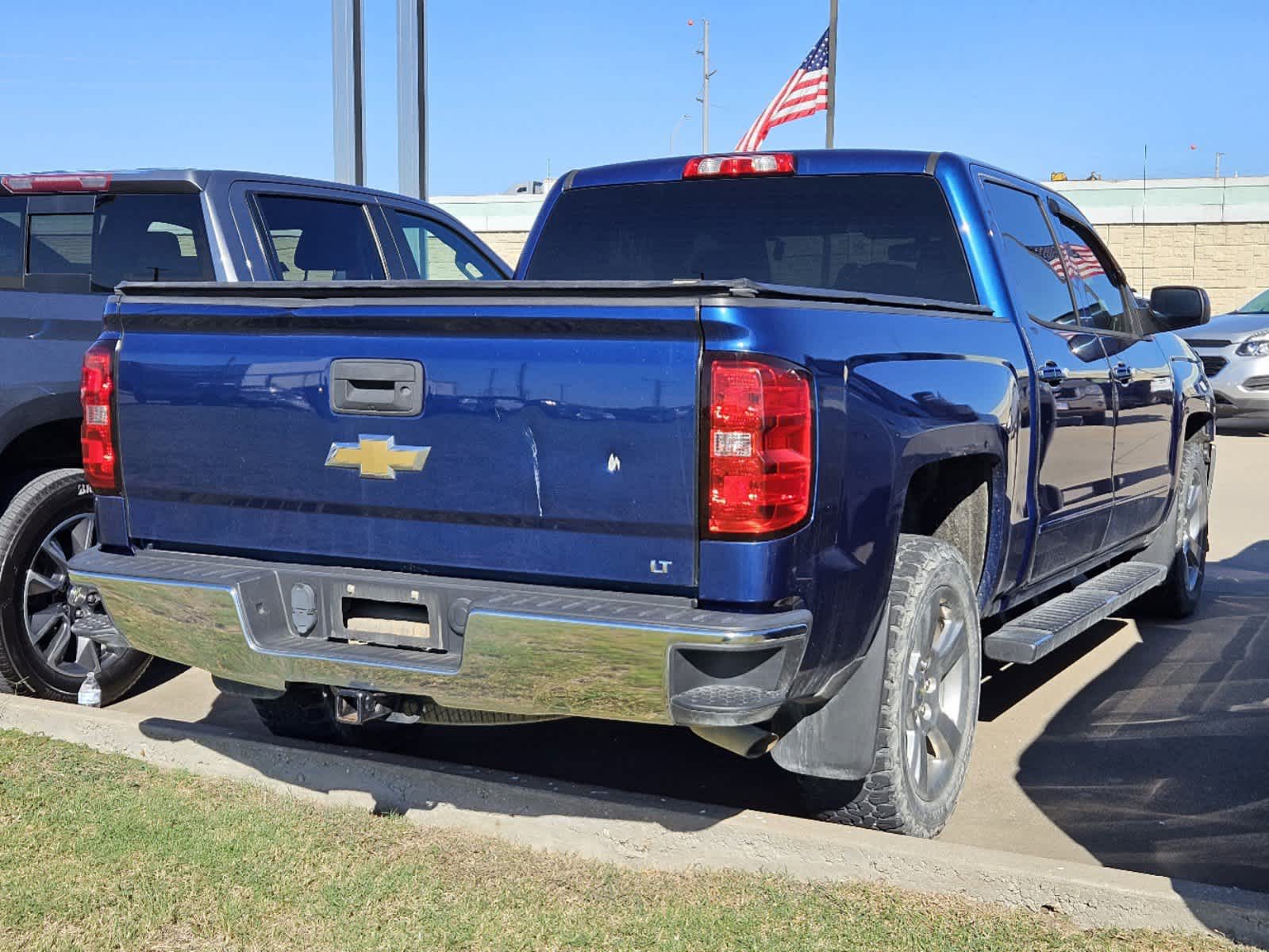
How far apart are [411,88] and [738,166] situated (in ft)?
31.9

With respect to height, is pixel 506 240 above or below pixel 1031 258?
above

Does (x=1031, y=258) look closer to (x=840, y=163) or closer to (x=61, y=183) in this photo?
(x=840, y=163)

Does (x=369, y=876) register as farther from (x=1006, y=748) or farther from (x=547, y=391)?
(x=1006, y=748)

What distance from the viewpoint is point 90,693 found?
17.7 feet

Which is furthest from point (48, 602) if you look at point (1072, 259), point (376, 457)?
point (1072, 259)

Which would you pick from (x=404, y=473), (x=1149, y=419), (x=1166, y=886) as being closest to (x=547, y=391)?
(x=404, y=473)

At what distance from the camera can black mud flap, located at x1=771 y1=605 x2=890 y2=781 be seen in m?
3.68

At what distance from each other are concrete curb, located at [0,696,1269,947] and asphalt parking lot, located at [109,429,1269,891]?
0.23 meters

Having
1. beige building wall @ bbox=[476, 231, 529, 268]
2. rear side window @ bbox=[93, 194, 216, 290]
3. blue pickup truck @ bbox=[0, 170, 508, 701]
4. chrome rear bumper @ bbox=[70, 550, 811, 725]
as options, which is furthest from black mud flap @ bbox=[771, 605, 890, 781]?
beige building wall @ bbox=[476, 231, 529, 268]

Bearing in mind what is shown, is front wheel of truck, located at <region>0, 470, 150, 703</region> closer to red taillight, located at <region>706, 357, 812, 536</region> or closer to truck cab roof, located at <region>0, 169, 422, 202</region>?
truck cab roof, located at <region>0, 169, 422, 202</region>

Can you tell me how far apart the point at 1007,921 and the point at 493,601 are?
1431 mm

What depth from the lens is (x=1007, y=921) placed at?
11.1 ft

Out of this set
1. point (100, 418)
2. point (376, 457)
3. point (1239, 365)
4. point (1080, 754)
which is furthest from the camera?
point (1239, 365)

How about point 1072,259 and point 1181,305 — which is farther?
point 1181,305
